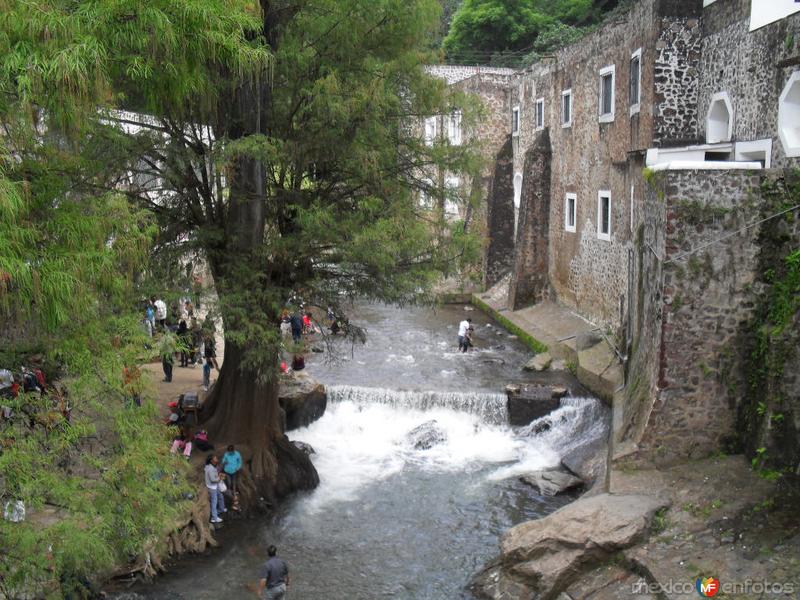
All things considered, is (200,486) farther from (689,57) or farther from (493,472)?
(689,57)

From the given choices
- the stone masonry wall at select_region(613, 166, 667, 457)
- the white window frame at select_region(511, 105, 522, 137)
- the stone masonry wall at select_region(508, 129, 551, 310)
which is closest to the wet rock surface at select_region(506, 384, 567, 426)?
the stone masonry wall at select_region(613, 166, 667, 457)

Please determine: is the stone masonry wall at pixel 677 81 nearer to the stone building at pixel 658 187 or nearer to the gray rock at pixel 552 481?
the stone building at pixel 658 187

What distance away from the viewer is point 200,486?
12.0 metres

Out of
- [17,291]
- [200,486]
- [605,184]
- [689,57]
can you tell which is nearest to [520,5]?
[605,184]

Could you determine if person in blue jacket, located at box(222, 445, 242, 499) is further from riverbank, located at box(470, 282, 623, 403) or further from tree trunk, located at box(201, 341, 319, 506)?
riverbank, located at box(470, 282, 623, 403)

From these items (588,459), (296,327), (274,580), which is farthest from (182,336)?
(296,327)

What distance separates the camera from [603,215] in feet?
66.5

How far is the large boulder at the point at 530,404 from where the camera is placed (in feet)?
52.5

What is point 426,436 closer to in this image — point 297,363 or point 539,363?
point 297,363

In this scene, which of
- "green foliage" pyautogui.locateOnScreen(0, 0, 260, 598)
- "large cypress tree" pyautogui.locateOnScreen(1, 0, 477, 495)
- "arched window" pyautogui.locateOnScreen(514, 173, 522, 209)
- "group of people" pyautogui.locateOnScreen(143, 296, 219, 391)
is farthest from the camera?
"arched window" pyautogui.locateOnScreen(514, 173, 522, 209)

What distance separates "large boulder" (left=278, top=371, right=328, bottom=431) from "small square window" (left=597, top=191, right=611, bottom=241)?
8.19 m

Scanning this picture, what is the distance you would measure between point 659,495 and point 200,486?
6492 mm

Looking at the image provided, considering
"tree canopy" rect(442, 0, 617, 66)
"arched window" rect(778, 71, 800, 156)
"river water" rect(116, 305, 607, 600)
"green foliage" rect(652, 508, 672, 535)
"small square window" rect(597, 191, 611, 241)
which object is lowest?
"river water" rect(116, 305, 607, 600)

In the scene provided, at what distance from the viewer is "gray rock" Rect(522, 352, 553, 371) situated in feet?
61.2
